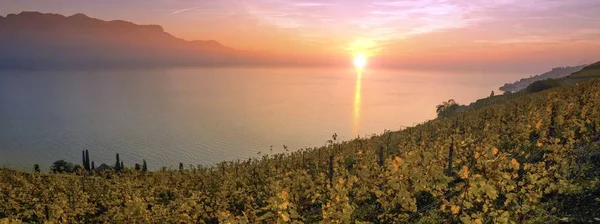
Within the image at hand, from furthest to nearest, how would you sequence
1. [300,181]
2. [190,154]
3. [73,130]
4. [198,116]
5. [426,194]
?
[198,116]
[73,130]
[190,154]
[300,181]
[426,194]

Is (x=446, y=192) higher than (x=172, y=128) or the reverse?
higher

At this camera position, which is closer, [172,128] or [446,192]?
[446,192]

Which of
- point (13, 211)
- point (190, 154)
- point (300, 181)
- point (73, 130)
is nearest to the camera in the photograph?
point (300, 181)

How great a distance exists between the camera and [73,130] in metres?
122

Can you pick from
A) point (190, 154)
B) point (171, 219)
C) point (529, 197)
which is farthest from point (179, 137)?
point (529, 197)

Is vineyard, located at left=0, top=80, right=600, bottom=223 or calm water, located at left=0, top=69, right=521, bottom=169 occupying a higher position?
vineyard, located at left=0, top=80, right=600, bottom=223

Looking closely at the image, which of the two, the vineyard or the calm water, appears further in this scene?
the calm water

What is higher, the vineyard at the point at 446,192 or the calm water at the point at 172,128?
the vineyard at the point at 446,192

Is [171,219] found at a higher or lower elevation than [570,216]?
lower

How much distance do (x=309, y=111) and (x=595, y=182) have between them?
16064cm

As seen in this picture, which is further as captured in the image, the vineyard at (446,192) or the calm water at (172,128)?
the calm water at (172,128)

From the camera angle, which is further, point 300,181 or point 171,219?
point 300,181

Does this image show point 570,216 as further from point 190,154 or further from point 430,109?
point 430,109

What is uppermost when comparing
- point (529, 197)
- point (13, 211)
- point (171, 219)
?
point (529, 197)
